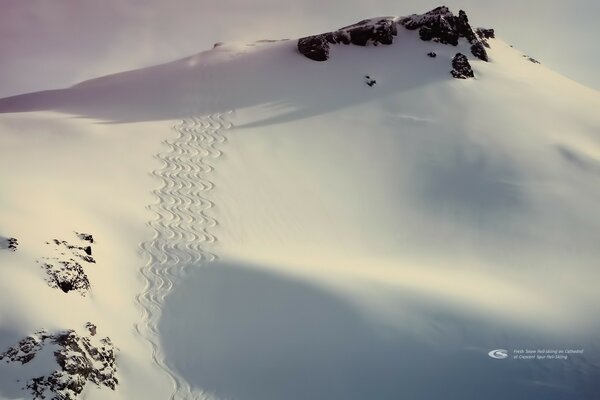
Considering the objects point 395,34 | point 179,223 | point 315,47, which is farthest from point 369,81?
point 179,223

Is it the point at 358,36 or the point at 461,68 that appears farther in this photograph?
the point at 358,36

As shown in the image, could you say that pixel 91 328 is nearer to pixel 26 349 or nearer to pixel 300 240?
pixel 26 349

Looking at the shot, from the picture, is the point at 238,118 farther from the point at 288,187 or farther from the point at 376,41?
the point at 376,41

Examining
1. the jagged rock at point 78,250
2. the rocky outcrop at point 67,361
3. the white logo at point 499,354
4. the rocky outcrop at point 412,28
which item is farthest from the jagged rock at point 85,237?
the rocky outcrop at point 412,28

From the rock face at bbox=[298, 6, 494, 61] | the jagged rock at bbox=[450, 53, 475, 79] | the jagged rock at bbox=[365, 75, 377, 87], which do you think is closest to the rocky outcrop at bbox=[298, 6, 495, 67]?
the rock face at bbox=[298, 6, 494, 61]

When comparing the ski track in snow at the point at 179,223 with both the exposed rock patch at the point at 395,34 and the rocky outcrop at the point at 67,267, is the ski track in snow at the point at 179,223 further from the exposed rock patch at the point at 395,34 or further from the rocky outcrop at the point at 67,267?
the exposed rock patch at the point at 395,34

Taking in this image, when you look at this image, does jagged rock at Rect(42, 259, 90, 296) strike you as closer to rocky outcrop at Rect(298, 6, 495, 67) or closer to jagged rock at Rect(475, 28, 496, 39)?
rocky outcrop at Rect(298, 6, 495, 67)
